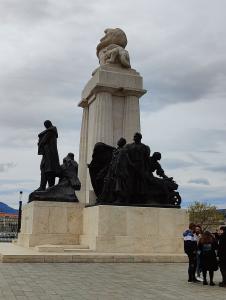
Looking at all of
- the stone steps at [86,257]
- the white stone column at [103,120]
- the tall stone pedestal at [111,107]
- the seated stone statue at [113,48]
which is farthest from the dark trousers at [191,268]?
the seated stone statue at [113,48]

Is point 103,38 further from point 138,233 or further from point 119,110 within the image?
point 138,233

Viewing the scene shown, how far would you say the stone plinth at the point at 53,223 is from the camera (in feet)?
55.4

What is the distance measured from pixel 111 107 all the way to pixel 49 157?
4.07 metres

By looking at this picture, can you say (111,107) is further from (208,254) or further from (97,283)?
(97,283)

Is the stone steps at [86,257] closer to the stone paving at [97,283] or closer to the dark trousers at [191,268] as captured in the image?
the stone paving at [97,283]

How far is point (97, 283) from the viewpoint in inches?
362

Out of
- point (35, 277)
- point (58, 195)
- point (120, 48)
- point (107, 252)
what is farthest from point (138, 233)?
point (120, 48)

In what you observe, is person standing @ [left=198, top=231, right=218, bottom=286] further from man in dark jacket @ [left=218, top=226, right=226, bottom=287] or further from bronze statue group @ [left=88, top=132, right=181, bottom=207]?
bronze statue group @ [left=88, top=132, right=181, bottom=207]

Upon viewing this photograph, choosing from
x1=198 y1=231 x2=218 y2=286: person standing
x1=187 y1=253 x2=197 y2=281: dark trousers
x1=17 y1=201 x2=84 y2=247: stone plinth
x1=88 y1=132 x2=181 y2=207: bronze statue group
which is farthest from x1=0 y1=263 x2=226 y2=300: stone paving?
x1=17 y1=201 x2=84 y2=247: stone plinth

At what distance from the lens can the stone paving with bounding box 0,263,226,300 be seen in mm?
7734

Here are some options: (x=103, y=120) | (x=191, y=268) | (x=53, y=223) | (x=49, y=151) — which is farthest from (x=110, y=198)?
(x=191, y=268)

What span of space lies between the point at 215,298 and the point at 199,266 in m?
2.51

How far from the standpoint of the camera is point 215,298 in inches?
313

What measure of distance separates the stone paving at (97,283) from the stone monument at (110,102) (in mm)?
7832
